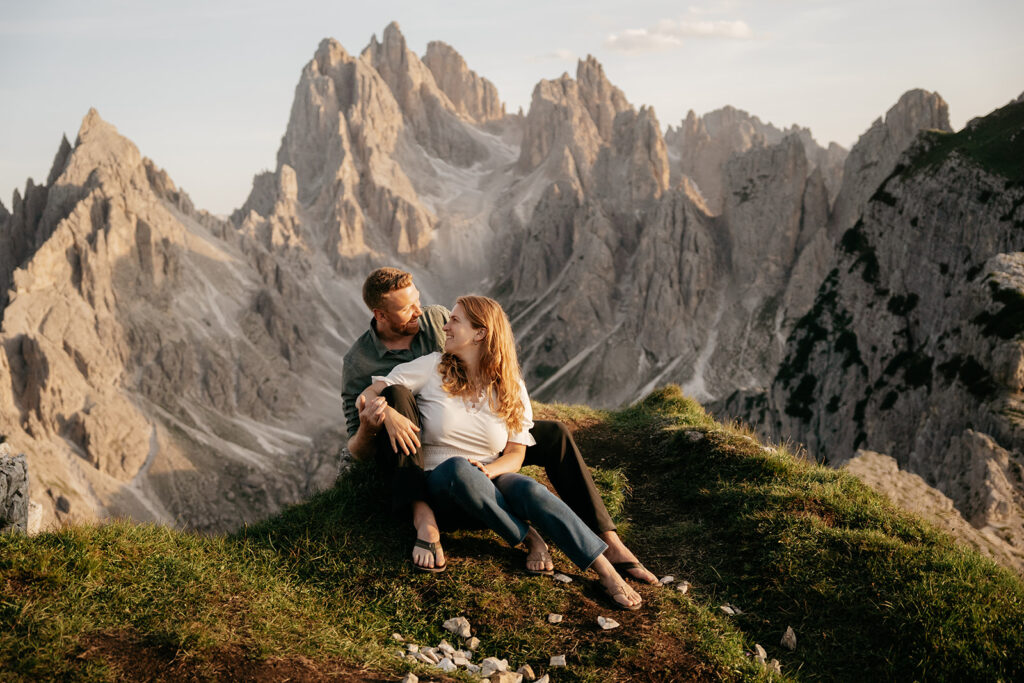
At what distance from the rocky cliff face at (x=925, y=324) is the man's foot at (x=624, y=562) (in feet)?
114

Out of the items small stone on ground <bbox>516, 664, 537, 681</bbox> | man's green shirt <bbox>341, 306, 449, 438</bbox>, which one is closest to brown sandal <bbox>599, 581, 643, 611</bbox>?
small stone on ground <bbox>516, 664, 537, 681</bbox>

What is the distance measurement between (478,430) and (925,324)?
252ft

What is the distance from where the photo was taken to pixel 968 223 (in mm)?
71125

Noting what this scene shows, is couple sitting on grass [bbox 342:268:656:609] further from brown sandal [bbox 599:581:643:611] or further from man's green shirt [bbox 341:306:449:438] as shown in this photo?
man's green shirt [bbox 341:306:449:438]

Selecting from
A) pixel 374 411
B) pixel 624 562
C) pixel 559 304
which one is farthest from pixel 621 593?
pixel 559 304

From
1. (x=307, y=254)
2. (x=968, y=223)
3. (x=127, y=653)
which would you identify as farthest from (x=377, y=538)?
(x=307, y=254)

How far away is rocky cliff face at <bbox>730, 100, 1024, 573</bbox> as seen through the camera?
4775 centimetres

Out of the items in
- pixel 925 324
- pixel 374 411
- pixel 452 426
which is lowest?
pixel 925 324

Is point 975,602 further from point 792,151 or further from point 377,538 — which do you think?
point 792,151

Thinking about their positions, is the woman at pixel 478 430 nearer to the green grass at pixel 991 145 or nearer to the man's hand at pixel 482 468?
the man's hand at pixel 482 468

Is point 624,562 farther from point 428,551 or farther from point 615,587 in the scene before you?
point 428,551

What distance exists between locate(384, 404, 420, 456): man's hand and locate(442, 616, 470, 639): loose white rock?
1.89 metres

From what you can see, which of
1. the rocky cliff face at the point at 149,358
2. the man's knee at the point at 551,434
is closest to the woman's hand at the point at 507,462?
the man's knee at the point at 551,434

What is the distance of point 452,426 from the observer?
330 inches
